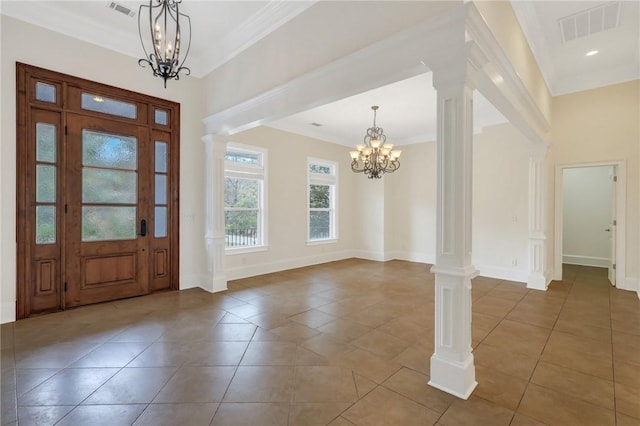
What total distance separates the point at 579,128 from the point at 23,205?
8.44 m

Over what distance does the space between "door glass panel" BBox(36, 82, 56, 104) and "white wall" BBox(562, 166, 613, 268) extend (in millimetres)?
9632

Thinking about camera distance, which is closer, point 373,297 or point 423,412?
point 423,412

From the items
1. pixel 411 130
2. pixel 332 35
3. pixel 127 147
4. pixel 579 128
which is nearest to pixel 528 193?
pixel 579 128

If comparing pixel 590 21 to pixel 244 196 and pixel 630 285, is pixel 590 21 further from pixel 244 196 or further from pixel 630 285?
pixel 244 196

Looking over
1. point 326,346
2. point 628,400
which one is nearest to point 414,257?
point 326,346

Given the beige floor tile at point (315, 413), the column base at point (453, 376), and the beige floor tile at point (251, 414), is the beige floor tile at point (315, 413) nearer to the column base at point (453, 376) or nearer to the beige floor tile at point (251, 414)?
the beige floor tile at point (251, 414)

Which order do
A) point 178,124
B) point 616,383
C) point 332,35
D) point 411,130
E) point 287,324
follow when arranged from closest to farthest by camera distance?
point 616,383
point 332,35
point 287,324
point 178,124
point 411,130

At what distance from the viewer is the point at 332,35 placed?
114 inches

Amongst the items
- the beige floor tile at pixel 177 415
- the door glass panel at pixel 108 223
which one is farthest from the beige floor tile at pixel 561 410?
the door glass panel at pixel 108 223

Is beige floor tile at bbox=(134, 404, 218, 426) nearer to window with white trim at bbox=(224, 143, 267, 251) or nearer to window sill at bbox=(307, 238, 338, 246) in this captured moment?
window with white trim at bbox=(224, 143, 267, 251)

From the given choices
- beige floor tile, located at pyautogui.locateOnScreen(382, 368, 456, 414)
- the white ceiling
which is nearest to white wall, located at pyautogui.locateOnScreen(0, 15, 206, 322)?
the white ceiling

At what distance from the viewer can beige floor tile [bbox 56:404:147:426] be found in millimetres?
1834

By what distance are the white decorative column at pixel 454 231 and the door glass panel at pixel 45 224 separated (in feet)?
14.8

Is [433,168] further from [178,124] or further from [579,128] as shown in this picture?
[178,124]
